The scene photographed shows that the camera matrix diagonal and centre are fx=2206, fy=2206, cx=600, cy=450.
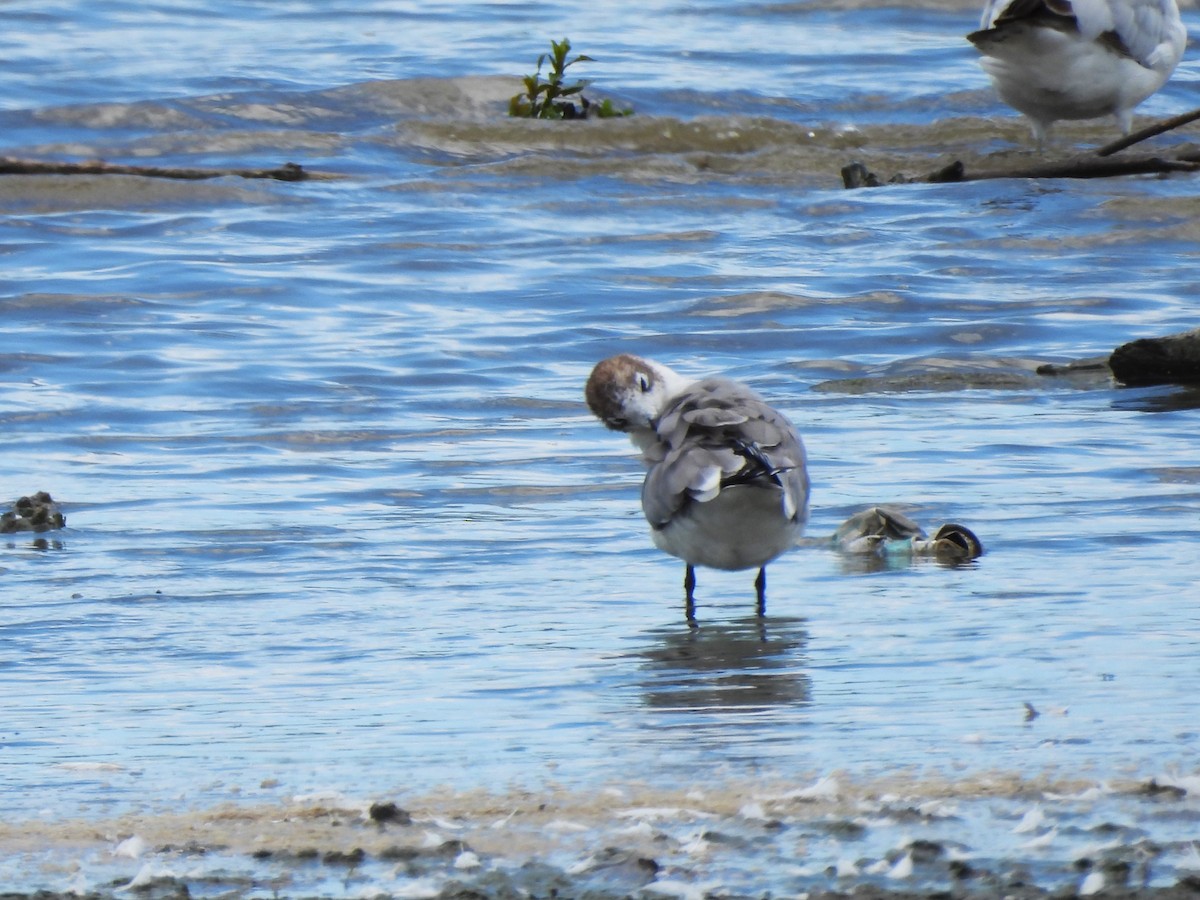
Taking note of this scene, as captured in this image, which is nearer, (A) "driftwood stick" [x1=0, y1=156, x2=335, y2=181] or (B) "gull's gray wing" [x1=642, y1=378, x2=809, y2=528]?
(B) "gull's gray wing" [x1=642, y1=378, x2=809, y2=528]

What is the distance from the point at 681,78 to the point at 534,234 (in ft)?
20.9

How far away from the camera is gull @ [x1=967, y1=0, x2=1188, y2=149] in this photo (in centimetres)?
1439

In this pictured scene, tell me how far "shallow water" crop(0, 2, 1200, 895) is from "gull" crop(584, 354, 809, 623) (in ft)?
0.78

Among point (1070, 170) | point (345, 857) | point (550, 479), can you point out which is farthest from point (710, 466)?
point (1070, 170)

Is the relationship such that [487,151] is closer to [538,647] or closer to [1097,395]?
[1097,395]

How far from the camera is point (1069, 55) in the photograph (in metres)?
14.6

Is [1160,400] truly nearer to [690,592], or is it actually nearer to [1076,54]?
[690,592]

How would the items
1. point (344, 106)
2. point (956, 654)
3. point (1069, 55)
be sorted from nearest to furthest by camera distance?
point (956, 654) → point (1069, 55) → point (344, 106)

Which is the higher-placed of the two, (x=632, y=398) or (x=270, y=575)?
(x=632, y=398)

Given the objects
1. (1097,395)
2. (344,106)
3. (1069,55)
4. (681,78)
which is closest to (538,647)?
(1097,395)

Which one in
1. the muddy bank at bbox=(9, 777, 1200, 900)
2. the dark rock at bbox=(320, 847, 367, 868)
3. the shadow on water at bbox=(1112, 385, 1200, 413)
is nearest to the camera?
the muddy bank at bbox=(9, 777, 1200, 900)

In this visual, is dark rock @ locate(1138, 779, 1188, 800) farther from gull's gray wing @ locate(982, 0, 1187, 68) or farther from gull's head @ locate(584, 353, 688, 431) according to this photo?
gull's gray wing @ locate(982, 0, 1187, 68)

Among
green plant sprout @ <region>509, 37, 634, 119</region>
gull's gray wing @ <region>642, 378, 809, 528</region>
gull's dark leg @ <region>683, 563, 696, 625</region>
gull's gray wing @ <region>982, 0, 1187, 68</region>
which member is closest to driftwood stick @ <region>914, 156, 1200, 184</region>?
gull's gray wing @ <region>982, 0, 1187, 68</region>

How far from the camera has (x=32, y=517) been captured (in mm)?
6438
